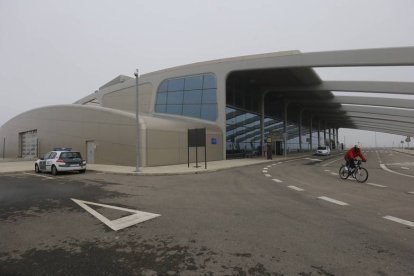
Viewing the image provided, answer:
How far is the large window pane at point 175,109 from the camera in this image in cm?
3319

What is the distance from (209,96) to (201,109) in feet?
5.25

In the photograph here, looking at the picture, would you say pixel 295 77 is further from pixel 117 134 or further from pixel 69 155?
pixel 69 155

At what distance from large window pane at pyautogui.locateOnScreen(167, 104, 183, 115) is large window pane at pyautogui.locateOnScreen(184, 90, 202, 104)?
39.9 inches

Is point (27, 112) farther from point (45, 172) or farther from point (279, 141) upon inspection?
point (279, 141)

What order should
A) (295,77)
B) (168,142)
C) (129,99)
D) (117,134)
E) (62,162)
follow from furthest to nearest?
1. (129,99)
2. (295,77)
3. (117,134)
4. (168,142)
5. (62,162)

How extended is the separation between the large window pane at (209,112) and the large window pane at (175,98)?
125 inches

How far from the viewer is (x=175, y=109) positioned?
33594 millimetres

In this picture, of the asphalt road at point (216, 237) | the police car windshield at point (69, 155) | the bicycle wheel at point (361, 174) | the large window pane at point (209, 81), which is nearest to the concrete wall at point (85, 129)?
the police car windshield at point (69, 155)

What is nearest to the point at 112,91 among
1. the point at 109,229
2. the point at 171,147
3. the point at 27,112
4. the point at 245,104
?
the point at 27,112

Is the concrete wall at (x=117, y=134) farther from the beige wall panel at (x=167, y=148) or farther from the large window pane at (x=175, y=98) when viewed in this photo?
the large window pane at (x=175, y=98)

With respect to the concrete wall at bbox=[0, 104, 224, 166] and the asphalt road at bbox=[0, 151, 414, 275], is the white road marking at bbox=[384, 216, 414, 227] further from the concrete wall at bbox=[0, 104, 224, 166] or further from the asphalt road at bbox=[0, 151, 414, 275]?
the concrete wall at bbox=[0, 104, 224, 166]

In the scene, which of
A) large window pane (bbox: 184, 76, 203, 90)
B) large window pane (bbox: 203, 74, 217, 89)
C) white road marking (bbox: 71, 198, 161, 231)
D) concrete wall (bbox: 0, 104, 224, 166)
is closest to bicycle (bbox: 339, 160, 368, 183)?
white road marking (bbox: 71, 198, 161, 231)

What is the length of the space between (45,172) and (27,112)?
2237cm

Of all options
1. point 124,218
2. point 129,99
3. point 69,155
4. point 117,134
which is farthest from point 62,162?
point 129,99
